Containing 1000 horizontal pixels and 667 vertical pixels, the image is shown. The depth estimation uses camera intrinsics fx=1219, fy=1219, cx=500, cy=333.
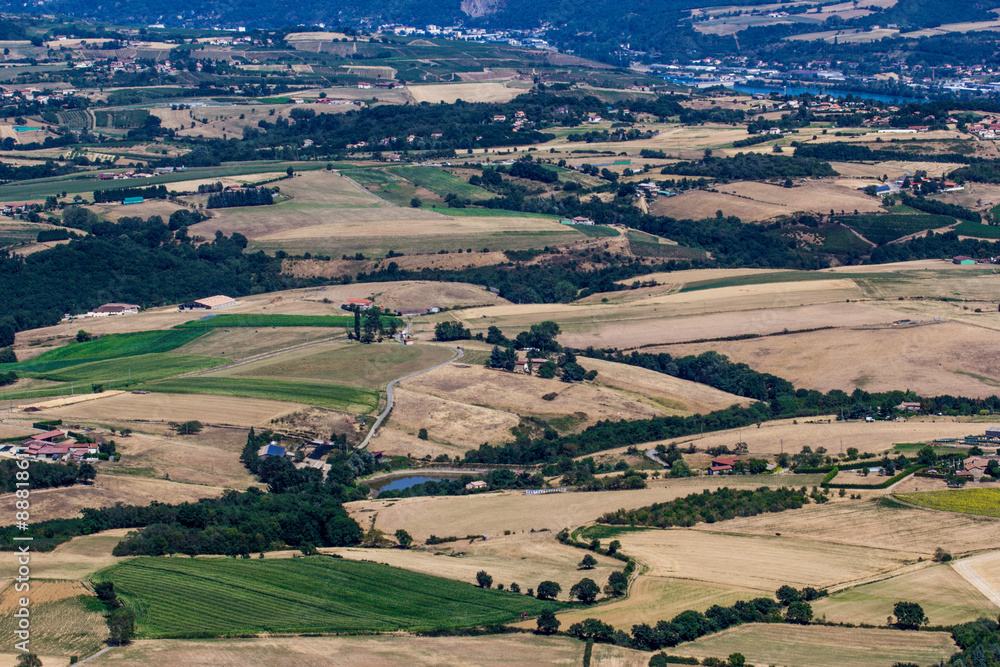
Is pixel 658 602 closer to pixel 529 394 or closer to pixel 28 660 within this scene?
pixel 28 660

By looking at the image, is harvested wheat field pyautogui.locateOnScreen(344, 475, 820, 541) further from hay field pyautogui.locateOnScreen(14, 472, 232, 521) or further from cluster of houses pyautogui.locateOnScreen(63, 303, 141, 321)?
cluster of houses pyautogui.locateOnScreen(63, 303, 141, 321)

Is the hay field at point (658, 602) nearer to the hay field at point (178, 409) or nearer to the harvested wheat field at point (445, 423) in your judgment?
the harvested wheat field at point (445, 423)

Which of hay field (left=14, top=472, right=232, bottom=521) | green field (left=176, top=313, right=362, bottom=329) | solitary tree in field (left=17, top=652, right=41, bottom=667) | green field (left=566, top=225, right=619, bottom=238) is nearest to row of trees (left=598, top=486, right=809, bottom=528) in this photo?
hay field (left=14, top=472, right=232, bottom=521)

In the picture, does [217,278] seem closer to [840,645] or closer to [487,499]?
[487,499]

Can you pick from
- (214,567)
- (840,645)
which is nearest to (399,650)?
(214,567)

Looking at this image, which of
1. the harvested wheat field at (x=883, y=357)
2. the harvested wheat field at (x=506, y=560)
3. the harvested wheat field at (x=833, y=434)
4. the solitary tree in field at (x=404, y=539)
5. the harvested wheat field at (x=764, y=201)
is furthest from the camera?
the harvested wheat field at (x=764, y=201)

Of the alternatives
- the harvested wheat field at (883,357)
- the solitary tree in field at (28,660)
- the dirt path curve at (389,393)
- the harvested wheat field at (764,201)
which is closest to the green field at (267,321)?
the dirt path curve at (389,393)

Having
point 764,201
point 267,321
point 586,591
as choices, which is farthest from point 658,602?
point 764,201
